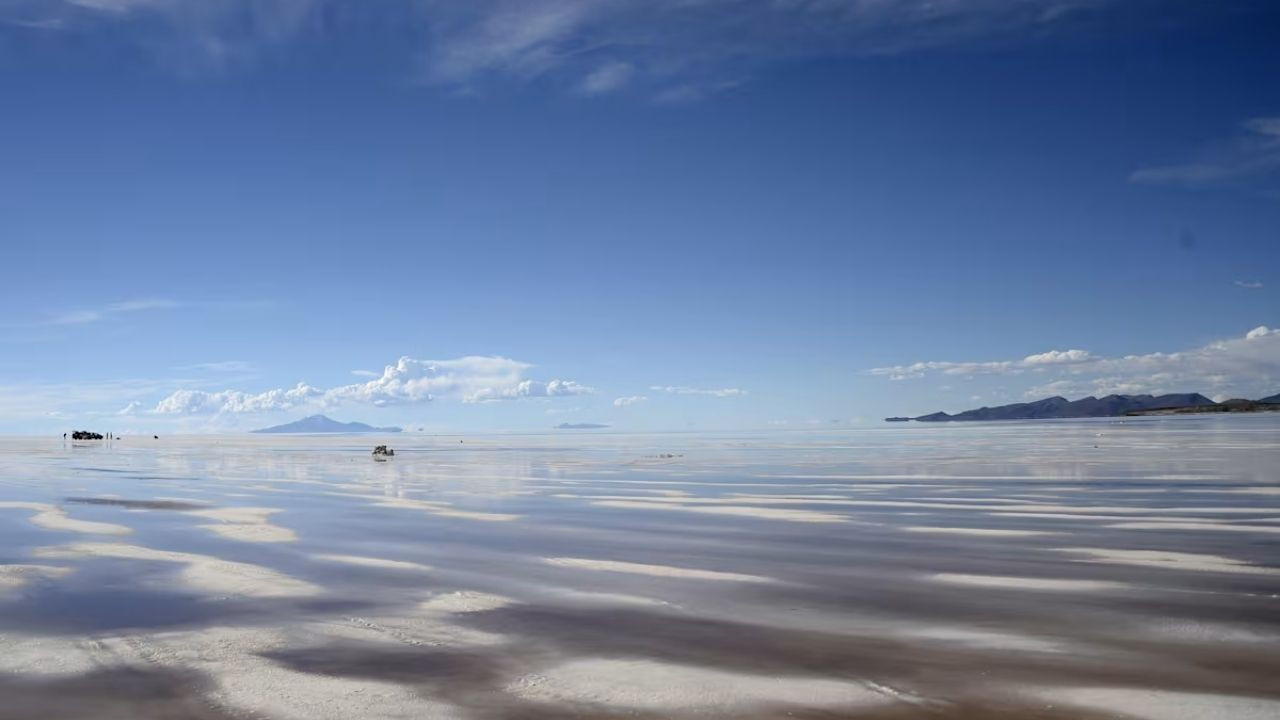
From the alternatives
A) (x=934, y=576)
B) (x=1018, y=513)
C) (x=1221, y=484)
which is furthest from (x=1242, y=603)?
(x=1221, y=484)

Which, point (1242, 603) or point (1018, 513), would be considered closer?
point (1242, 603)

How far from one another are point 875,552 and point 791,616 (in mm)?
5713

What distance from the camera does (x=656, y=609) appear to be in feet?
39.8

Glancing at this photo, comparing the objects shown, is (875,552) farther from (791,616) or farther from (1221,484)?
(1221,484)

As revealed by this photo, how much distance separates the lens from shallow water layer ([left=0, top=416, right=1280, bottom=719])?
8.30 m

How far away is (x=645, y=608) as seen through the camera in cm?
1220

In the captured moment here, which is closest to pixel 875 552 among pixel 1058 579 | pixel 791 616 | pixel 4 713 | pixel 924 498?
pixel 1058 579

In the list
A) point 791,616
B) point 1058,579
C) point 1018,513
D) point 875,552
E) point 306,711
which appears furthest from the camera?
point 1018,513

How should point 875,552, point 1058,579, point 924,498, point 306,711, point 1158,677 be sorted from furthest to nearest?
point 924,498 < point 875,552 < point 1058,579 < point 1158,677 < point 306,711

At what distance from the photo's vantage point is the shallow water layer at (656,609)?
830 centimetres

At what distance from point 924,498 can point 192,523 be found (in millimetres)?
19324

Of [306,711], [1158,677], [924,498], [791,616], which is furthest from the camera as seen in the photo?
[924,498]

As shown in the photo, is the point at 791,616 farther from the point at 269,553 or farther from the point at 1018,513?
the point at 1018,513

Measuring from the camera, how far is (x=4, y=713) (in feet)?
26.3
